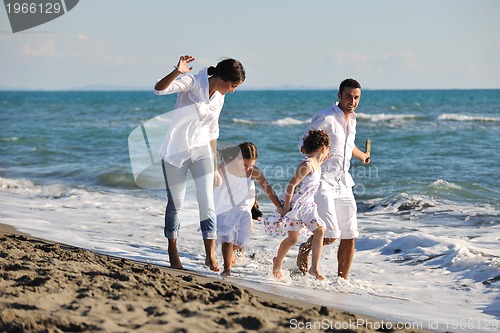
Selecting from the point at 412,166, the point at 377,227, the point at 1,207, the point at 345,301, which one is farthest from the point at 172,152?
the point at 412,166

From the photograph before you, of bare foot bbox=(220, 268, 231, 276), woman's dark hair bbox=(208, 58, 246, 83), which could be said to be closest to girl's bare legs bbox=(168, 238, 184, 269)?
bare foot bbox=(220, 268, 231, 276)

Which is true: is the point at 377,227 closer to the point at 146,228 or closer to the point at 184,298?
the point at 146,228

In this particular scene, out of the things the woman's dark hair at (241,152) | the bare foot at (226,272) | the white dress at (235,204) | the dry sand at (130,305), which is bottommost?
the bare foot at (226,272)

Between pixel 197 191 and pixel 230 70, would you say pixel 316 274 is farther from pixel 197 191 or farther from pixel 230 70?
pixel 230 70

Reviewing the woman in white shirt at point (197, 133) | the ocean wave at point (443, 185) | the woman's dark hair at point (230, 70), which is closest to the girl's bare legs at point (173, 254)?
the woman in white shirt at point (197, 133)

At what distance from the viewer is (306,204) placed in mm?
6273

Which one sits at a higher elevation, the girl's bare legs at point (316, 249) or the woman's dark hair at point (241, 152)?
the woman's dark hair at point (241, 152)

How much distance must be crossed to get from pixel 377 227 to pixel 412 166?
7027mm

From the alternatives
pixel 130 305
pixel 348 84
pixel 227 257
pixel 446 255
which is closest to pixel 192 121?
pixel 227 257

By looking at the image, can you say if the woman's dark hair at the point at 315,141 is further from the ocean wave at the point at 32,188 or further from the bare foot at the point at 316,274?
the ocean wave at the point at 32,188

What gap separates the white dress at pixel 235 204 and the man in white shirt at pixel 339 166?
0.68 m

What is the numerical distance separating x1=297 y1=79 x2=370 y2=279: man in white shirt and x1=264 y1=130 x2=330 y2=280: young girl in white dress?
0.10 meters

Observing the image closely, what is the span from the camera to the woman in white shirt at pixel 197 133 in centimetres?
589

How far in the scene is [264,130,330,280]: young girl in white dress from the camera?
616 centimetres
